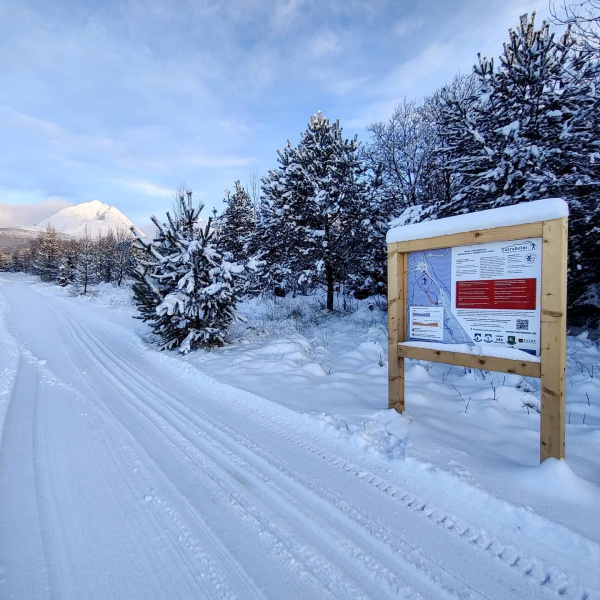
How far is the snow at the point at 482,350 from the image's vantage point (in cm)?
306

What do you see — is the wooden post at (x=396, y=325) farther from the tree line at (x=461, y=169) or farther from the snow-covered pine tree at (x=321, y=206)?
the snow-covered pine tree at (x=321, y=206)

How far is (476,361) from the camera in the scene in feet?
11.1

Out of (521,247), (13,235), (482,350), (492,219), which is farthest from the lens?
(13,235)

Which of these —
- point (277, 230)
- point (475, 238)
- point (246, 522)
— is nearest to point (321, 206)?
point (277, 230)

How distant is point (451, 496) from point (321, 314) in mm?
10816

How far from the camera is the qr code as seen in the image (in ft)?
10.2

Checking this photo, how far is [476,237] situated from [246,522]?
3266 millimetres

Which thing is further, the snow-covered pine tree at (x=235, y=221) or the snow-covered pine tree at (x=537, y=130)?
the snow-covered pine tree at (x=235, y=221)

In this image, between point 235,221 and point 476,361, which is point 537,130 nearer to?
point 476,361

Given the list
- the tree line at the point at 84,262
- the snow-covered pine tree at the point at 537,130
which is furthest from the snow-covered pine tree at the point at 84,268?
the snow-covered pine tree at the point at 537,130

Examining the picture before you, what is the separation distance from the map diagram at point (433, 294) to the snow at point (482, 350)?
0.07 meters

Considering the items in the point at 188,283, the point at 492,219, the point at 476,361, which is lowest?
the point at 476,361

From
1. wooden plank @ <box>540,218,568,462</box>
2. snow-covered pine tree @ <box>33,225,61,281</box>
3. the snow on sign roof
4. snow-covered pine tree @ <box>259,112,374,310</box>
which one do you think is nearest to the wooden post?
the snow on sign roof

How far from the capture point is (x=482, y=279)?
11.2 feet
